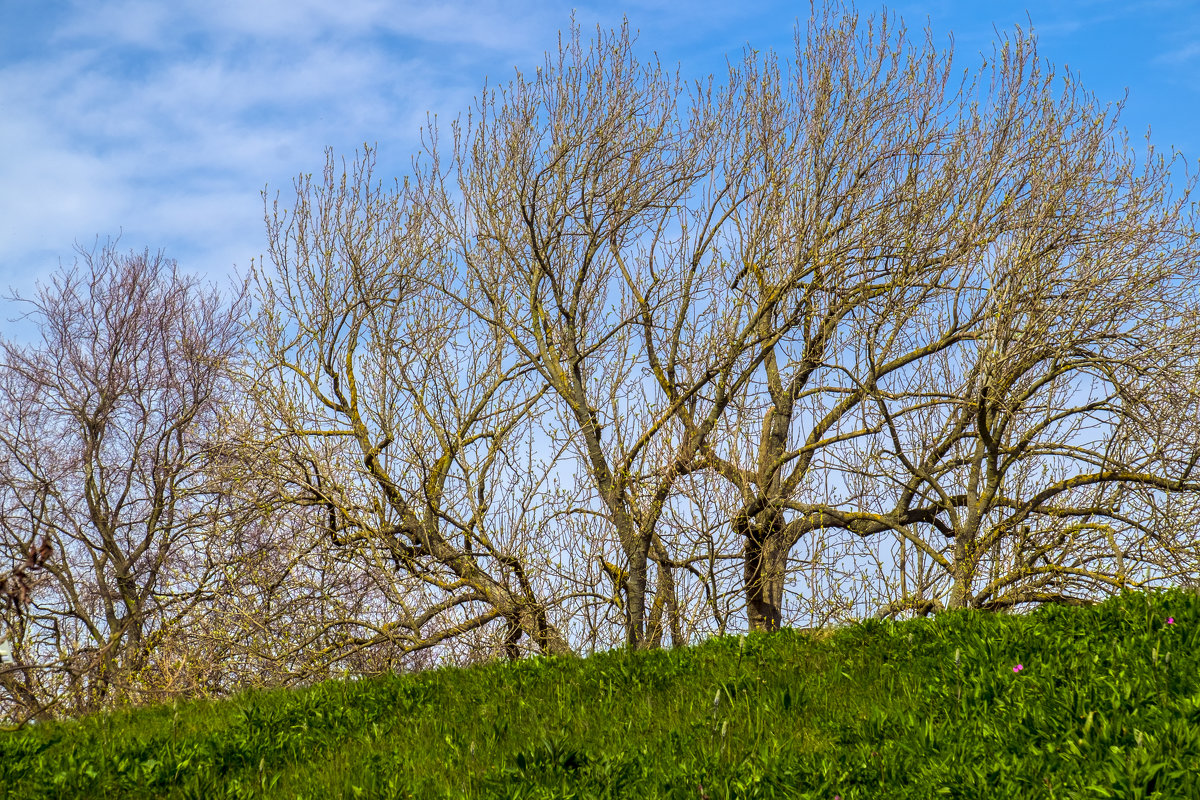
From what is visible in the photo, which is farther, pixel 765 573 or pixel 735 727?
pixel 765 573

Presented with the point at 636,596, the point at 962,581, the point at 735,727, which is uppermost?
the point at 636,596

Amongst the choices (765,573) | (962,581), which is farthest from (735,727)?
(962,581)

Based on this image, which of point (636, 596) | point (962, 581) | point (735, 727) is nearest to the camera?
point (735, 727)

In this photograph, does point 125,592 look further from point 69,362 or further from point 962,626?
point 962,626

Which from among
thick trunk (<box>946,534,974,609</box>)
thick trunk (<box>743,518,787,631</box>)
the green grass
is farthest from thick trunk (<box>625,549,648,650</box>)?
the green grass

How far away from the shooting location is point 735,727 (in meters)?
4.88

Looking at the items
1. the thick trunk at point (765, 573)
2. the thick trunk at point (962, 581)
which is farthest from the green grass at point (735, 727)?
the thick trunk at point (962, 581)

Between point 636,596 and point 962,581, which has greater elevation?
point 636,596

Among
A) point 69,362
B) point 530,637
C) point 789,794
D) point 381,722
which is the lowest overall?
point 789,794

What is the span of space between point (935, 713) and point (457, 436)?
810 centimetres

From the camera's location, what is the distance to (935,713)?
15.2 feet

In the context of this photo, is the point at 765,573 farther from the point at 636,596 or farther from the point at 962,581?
the point at 962,581

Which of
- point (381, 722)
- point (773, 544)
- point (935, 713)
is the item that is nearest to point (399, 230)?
point (773, 544)

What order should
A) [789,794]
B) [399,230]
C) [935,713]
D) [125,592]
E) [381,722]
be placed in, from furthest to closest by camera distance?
[125,592] < [399,230] < [381,722] < [935,713] < [789,794]
